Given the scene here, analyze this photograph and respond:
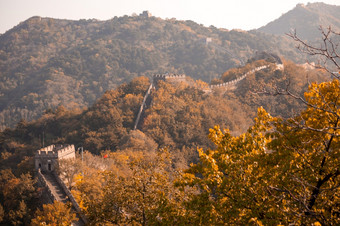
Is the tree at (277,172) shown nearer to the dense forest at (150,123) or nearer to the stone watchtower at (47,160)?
the stone watchtower at (47,160)

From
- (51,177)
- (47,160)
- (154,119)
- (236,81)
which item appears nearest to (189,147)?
(154,119)

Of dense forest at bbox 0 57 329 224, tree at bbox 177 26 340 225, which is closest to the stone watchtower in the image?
dense forest at bbox 0 57 329 224

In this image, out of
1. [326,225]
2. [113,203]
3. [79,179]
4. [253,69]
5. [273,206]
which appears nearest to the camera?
[326,225]

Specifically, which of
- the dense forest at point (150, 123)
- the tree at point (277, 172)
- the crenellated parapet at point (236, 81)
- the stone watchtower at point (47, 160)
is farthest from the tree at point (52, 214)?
the crenellated parapet at point (236, 81)

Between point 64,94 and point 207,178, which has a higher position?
point 207,178

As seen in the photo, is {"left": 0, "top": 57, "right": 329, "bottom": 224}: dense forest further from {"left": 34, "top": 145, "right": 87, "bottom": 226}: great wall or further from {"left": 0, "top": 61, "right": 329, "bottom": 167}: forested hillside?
{"left": 34, "top": 145, "right": 87, "bottom": 226}: great wall

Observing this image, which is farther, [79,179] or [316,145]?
[79,179]

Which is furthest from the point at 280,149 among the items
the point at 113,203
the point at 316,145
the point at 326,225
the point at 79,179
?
the point at 79,179

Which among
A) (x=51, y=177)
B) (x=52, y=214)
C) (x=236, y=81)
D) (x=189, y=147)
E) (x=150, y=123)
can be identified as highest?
(x=236, y=81)

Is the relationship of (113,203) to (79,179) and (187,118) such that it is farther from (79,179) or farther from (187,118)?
(187,118)

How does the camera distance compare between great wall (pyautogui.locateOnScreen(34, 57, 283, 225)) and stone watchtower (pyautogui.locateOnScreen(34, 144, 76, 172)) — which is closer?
great wall (pyautogui.locateOnScreen(34, 57, 283, 225))

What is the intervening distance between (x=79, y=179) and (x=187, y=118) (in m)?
29.1

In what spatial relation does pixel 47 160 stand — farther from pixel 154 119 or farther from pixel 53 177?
pixel 154 119

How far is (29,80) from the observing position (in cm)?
18638
